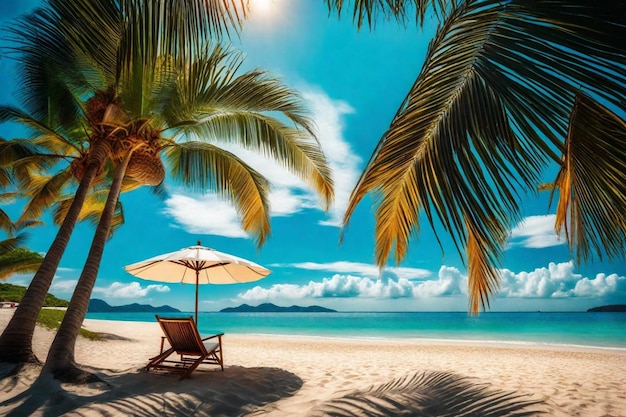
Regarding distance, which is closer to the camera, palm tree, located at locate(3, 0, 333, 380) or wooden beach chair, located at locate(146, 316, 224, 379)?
wooden beach chair, located at locate(146, 316, 224, 379)

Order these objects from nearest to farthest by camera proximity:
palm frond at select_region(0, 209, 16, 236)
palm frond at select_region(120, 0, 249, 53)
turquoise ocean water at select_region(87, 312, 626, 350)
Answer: palm frond at select_region(120, 0, 249, 53), palm frond at select_region(0, 209, 16, 236), turquoise ocean water at select_region(87, 312, 626, 350)

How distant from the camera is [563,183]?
2.27 metres

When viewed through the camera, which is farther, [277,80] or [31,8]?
[277,80]

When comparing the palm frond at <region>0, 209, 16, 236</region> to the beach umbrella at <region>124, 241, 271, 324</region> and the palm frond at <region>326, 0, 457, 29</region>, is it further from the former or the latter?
the palm frond at <region>326, 0, 457, 29</region>

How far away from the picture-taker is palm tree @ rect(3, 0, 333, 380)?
16.2 feet

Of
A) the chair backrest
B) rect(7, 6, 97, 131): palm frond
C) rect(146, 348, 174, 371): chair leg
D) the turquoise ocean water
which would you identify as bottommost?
the turquoise ocean water

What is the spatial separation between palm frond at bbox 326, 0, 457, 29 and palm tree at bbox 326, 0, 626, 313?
0.12 feet

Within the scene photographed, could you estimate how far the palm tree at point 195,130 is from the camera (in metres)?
4.93

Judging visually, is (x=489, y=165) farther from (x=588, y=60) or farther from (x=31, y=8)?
(x=31, y=8)

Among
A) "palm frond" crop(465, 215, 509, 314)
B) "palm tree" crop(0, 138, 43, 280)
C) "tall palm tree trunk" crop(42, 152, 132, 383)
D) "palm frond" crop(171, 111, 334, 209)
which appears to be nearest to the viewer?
"palm frond" crop(465, 215, 509, 314)

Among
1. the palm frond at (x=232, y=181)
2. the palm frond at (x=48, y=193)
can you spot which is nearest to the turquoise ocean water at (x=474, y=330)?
the palm frond at (x=232, y=181)

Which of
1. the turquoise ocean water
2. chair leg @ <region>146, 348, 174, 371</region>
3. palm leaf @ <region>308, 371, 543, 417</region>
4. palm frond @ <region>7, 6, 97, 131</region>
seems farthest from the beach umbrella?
the turquoise ocean water

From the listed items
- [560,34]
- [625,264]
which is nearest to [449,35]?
[560,34]

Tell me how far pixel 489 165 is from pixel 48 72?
6.98 metres
